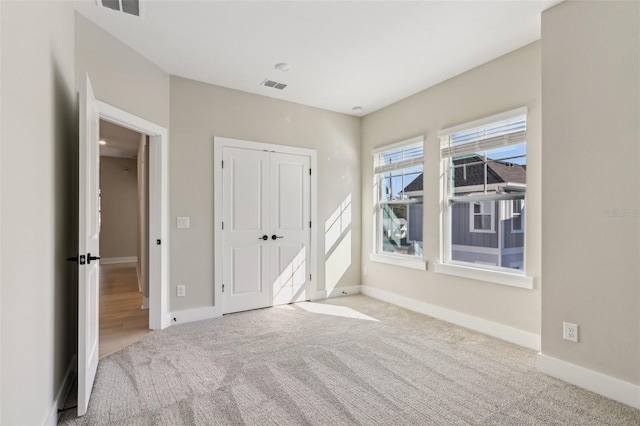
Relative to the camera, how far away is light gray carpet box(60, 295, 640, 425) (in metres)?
2.03

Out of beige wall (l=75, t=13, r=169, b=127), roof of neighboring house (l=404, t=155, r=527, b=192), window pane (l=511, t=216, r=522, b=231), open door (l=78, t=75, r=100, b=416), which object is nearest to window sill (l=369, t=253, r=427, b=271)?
roof of neighboring house (l=404, t=155, r=527, b=192)

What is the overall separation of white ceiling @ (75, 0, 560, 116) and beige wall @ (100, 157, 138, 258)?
637cm

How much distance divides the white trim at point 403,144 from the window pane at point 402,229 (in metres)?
0.78

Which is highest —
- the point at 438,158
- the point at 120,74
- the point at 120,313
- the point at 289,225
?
the point at 120,74

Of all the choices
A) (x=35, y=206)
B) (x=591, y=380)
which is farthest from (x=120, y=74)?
(x=591, y=380)

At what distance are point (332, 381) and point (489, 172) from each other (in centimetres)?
255

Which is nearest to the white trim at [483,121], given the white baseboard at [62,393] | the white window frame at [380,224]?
the white window frame at [380,224]

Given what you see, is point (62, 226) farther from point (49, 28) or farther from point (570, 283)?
point (570, 283)

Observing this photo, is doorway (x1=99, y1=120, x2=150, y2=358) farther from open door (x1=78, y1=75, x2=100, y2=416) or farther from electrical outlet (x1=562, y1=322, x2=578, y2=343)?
electrical outlet (x1=562, y1=322, x2=578, y2=343)

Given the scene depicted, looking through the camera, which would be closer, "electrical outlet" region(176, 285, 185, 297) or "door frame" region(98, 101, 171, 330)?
"door frame" region(98, 101, 171, 330)

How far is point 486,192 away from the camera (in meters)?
3.53

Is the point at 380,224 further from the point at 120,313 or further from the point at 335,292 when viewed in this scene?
the point at 120,313

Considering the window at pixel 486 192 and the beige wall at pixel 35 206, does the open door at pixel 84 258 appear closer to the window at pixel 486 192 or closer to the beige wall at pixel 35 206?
the beige wall at pixel 35 206

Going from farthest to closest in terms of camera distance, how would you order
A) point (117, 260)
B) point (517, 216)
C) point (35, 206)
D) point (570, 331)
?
1. point (117, 260)
2. point (517, 216)
3. point (570, 331)
4. point (35, 206)
